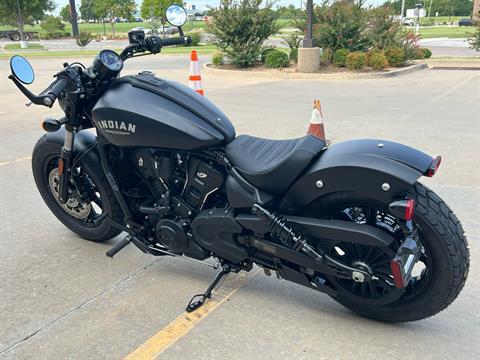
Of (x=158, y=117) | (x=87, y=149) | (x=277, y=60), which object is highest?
(x=158, y=117)

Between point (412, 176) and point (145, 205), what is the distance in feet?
5.56

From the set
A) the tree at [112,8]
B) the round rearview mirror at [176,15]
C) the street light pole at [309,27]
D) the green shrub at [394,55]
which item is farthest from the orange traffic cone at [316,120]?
the tree at [112,8]

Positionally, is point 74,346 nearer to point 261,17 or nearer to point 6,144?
point 6,144

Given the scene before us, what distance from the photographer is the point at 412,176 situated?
2.35 meters

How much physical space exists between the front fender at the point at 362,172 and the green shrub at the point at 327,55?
507 inches

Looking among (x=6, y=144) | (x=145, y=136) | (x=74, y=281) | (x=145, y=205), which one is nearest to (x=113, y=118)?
(x=145, y=136)

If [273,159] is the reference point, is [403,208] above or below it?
below

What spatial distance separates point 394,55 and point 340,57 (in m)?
1.65

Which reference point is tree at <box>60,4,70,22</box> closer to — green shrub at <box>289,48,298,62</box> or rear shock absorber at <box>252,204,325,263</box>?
green shrub at <box>289,48,298,62</box>

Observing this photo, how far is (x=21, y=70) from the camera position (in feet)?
9.71

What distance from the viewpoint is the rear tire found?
3.41 meters

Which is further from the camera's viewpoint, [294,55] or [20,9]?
[20,9]

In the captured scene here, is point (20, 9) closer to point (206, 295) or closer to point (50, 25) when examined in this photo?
point (50, 25)

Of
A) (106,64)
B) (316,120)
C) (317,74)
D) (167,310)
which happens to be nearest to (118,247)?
(167,310)
